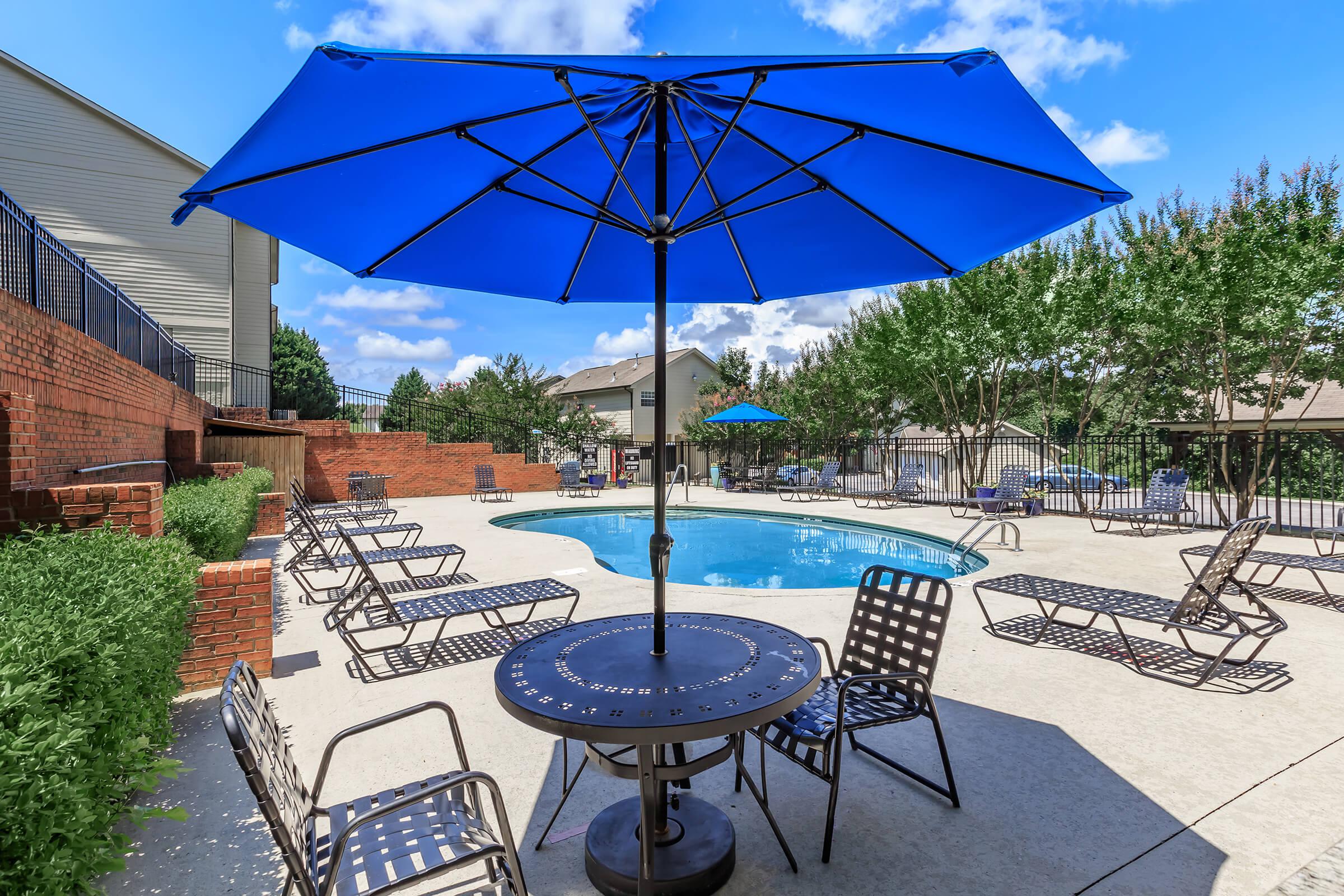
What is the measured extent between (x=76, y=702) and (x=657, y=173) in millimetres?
2487

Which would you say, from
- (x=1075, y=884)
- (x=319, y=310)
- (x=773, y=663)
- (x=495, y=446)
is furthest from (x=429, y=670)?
(x=319, y=310)

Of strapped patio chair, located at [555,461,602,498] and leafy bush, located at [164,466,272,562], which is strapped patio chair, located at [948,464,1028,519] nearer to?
strapped patio chair, located at [555,461,602,498]

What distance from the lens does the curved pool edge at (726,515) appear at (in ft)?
21.5

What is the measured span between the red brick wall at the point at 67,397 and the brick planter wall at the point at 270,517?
223 cm

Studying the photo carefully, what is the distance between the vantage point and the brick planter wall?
10.4 metres

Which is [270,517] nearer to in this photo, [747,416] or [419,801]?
[419,801]

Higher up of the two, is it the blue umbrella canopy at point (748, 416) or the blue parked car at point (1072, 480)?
the blue umbrella canopy at point (748, 416)

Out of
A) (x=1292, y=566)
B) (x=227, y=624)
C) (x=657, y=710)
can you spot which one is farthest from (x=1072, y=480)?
(x=227, y=624)

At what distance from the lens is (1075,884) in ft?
7.43

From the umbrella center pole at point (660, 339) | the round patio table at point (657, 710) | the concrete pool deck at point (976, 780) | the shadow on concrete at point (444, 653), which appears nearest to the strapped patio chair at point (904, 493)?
the concrete pool deck at point (976, 780)

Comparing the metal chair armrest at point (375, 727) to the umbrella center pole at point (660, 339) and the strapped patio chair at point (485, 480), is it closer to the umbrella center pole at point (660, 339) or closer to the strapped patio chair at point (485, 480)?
the umbrella center pole at point (660, 339)

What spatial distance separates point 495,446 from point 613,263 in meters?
17.6

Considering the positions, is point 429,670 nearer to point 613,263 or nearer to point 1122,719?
point 613,263

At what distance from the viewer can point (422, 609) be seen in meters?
4.61
